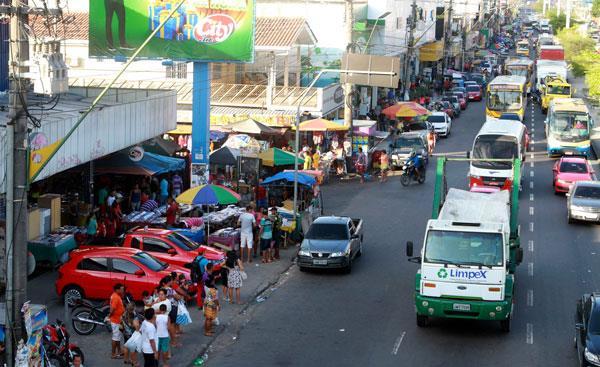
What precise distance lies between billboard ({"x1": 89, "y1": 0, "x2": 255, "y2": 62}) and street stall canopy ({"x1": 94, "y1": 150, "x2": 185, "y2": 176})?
4051mm

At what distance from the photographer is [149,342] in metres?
18.1

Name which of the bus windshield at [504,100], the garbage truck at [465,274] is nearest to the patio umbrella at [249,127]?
the bus windshield at [504,100]

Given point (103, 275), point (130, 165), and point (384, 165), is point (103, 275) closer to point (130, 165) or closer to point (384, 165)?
point (130, 165)

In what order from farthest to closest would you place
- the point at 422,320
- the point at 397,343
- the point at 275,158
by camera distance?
1. the point at 275,158
2. the point at 422,320
3. the point at 397,343

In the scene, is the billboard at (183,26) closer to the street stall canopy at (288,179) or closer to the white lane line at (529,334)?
the street stall canopy at (288,179)

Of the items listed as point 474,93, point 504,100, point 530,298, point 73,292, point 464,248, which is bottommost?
point 530,298

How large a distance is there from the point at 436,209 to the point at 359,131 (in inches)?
869

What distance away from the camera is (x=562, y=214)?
3634cm

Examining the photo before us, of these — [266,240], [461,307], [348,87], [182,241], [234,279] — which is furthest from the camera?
[348,87]

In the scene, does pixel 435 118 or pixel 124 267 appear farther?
pixel 435 118

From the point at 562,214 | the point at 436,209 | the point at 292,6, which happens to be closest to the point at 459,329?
the point at 436,209

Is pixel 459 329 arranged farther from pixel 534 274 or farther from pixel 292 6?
pixel 292 6

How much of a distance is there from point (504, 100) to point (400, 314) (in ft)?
129

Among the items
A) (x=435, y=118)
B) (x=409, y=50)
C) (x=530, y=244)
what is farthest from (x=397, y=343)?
(x=409, y=50)
